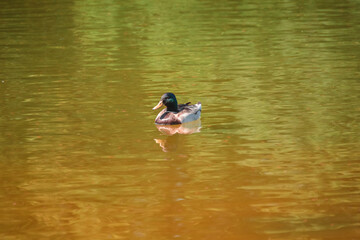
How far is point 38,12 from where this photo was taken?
3378cm

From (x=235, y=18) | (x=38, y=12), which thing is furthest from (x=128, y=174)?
(x=38, y=12)

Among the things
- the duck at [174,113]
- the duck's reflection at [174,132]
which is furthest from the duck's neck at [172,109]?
the duck's reflection at [174,132]

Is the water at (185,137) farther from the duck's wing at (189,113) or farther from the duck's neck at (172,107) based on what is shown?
the duck's neck at (172,107)

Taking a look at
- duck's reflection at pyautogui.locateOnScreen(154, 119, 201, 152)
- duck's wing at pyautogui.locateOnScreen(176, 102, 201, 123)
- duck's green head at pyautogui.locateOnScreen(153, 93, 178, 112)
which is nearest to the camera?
duck's reflection at pyautogui.locateOnScreen(154, 119, 201, 152)

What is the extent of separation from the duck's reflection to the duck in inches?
3.7

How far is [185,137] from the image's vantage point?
12867 mm

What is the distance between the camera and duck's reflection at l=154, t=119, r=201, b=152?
482 inches

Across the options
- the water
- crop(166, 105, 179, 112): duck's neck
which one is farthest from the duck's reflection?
crop(166, 105, 179, 112): duck's neck

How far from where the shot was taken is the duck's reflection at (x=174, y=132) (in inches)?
482

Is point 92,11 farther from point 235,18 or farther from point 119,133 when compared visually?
point 119,133

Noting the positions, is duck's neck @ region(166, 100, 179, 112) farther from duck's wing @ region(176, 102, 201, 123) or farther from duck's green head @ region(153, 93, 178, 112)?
duck's wing @ region(176, 102, 201, 123)

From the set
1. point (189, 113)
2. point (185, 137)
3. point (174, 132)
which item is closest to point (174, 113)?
→ point (189, 113)

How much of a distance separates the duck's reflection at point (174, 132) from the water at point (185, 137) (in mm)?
57

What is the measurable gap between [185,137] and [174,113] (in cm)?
117
